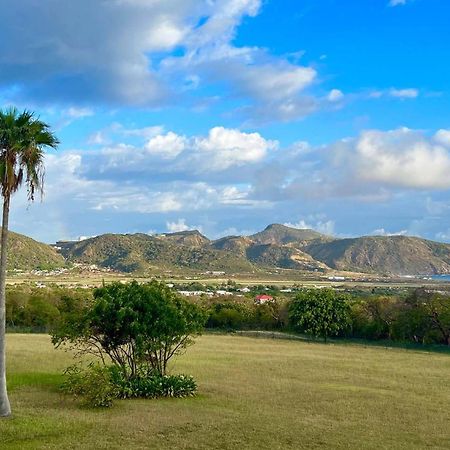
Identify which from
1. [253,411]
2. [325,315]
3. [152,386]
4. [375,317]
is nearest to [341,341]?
[325,315]

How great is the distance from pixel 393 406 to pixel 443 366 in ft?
77.8

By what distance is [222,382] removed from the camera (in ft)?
115

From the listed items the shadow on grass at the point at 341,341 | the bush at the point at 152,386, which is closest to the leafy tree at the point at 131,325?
the bush at the point at 152,386

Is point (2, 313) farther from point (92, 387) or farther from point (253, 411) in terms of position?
point (253, 411)

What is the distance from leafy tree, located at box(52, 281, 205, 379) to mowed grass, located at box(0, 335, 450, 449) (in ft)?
10.5

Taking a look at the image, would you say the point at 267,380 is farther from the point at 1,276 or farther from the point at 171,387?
the point at 1,276

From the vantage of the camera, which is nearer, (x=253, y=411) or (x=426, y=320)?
(x=253, y=411)

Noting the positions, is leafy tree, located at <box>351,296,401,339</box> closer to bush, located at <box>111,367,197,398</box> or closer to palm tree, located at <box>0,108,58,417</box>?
bush, located at <box>111,367,197,398</box>

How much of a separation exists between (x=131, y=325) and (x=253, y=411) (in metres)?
8.28

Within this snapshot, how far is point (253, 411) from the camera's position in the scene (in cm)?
2525

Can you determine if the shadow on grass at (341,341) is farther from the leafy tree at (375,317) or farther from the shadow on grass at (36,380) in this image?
the shadow on grass at (36,380)

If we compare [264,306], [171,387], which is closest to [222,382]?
[171,387]

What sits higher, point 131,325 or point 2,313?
point 2,313

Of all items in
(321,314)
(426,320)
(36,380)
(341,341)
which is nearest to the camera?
(36,380)
